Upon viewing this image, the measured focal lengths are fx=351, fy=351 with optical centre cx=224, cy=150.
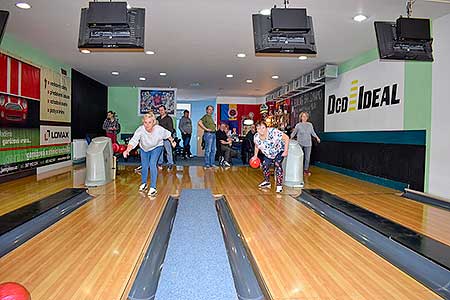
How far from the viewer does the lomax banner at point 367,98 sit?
571 cm

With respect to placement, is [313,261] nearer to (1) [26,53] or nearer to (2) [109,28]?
(2) [109,28]

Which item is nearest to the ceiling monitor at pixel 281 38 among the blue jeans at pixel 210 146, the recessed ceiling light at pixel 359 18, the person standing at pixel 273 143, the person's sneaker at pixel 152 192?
the recessed ceiling light at pixel 359 18

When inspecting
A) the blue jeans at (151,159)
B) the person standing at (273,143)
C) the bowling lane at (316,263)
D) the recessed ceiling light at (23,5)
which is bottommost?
the bowling lane at (316,263)

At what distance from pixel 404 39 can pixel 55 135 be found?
23.1ft

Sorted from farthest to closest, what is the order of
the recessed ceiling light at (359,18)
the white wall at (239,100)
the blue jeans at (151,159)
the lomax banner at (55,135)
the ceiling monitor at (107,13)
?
the white wall at (239,100), the lomax banner at (55,135), the blue jeans at (151,159), the recessed ceiling light at (359,18), the ceiling monitor at (107,13)

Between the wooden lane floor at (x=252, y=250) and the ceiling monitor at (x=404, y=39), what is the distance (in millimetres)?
2072

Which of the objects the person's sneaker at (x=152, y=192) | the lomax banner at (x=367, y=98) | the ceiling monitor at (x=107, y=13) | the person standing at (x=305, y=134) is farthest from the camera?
the person standing at (x=305, y=134)

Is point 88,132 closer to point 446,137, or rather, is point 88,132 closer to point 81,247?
point 81,247

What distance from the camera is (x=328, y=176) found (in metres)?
7.09

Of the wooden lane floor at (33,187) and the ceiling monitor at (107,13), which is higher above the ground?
the ceiling monitor at (107,13)

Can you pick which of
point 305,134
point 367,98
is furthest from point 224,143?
point 367,98

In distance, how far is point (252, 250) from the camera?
2670 millimetres

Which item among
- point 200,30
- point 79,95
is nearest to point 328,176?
point 200,30

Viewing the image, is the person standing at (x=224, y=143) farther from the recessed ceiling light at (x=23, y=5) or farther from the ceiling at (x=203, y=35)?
the recessed ceiling light at (x=23, y=5)
